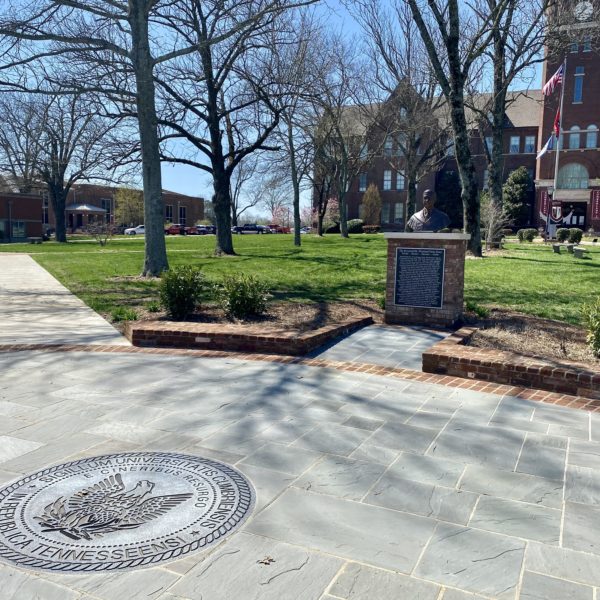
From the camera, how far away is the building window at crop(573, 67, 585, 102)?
159ft

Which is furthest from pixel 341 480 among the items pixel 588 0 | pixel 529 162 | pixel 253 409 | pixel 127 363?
pixel 529 162

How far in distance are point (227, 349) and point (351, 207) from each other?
2412 inches

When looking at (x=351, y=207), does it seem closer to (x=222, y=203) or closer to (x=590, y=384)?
(x=222, y=203)

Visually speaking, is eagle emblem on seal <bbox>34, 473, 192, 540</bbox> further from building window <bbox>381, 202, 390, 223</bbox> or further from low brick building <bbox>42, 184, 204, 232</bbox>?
low brick building <bbox>42, 184, 204, 232</bbox>

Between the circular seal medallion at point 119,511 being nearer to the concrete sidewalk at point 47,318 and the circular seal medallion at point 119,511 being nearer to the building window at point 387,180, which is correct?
the concrete sidewalk at point 47,318

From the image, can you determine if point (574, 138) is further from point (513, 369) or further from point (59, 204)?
point (513, 369)

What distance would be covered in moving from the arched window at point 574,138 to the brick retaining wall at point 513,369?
5075cm

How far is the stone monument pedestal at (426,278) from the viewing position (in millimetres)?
8320

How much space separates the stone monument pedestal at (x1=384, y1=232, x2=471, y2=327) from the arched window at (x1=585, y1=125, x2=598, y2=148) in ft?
158

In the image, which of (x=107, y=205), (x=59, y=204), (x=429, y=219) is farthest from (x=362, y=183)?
(x=429, y=219)

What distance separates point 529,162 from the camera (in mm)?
56281

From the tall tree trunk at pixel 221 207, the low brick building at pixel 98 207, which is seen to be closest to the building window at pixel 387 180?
the low brick building at pixel 98 207

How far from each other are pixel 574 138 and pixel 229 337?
51.7 meters

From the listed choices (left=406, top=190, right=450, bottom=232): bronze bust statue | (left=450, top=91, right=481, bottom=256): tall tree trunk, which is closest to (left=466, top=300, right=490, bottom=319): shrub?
(left=406, top=190, right=450, bottom=232): bronze bust statue
